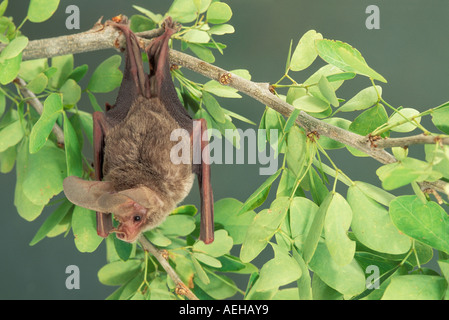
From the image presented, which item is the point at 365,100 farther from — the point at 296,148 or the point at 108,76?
the point at 108,76

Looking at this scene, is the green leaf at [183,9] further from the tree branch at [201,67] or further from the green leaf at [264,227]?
the green leaf at [264,227]

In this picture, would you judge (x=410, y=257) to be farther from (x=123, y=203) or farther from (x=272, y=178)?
(x=123, y=203)

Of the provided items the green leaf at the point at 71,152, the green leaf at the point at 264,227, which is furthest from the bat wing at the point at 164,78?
the green leaf at the point at 264,227

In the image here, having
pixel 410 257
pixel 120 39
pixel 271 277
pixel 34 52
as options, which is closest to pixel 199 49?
pixel 120 39

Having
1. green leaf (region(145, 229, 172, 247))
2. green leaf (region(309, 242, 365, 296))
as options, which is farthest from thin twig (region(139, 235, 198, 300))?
green leaf (region(309, 242, 365, 296))

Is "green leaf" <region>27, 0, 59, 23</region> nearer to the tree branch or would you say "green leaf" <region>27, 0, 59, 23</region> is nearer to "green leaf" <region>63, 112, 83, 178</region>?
the tree branch

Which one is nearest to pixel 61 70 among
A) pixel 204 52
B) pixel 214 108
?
pixel 204 52

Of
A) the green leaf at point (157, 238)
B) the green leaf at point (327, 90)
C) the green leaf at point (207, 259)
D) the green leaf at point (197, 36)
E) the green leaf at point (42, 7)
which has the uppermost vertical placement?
the green leaf at point (42, 7)

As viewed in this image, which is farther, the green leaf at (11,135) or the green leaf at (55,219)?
the green leaf at (55,219)
